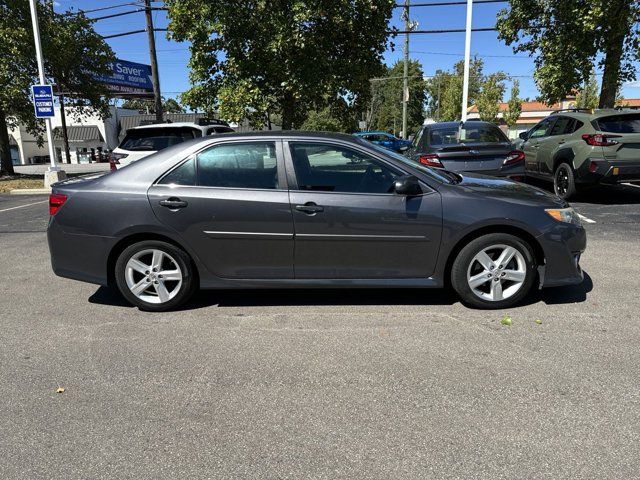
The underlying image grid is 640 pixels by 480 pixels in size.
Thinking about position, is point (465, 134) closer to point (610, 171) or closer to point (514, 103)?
point (610, 171)

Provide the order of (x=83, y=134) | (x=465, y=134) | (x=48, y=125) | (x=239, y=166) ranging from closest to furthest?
(x=239, y=166), (x=465, y=134), (x=48, y=125), (x=83, y=134)

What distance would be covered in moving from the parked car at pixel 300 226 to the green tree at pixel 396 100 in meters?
71.4

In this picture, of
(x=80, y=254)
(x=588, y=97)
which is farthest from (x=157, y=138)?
(x=588, y=97)

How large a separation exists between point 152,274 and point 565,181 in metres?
8.27

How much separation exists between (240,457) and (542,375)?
6.55 feet

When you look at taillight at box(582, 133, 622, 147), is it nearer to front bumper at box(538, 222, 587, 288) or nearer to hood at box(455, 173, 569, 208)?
hood at box(455, 173, 569, 208)

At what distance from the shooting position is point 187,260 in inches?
169

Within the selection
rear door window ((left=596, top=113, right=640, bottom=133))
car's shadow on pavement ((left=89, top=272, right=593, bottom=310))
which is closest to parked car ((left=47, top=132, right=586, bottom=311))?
car's shadow on pavement ((left=89, top=272, right=593, bottom=310))

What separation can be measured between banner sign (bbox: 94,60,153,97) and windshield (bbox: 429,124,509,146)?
33.3 metres

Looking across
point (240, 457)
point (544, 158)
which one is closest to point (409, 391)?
point (240, 457)

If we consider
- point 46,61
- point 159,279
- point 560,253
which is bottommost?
point 159,279

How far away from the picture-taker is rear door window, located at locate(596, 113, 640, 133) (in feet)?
27.9

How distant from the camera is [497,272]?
165 inches

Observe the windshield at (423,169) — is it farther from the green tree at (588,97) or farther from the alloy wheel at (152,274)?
the green tree at (588,97)
